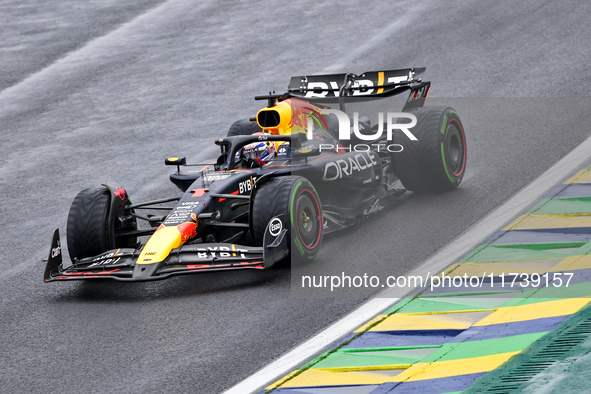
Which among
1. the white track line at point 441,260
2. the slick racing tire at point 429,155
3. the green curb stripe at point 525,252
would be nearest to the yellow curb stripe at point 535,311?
the white track line at point 441,260

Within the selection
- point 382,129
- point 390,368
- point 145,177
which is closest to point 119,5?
point 145,177

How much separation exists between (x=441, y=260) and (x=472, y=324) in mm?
1678

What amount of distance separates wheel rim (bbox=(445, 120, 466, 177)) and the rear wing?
1.81 feet

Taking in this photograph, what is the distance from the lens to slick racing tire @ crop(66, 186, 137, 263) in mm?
8406

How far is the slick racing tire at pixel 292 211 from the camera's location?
311 inches

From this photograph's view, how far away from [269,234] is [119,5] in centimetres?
1658

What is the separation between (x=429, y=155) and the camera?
32.5 ft

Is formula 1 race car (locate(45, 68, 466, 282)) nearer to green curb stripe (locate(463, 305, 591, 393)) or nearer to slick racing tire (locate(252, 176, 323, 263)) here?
slick racing tire (locate(252, 176, 323, 263))

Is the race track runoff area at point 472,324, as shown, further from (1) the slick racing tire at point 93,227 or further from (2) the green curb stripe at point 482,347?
(1) the slick racing tire at point 93,227

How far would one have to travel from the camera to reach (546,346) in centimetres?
584

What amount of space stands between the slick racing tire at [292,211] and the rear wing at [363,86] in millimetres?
2535

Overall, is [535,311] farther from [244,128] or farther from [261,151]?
[244,128]

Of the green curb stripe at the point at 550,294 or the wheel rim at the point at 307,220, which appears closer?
the green curb stripe at the point at 550,294

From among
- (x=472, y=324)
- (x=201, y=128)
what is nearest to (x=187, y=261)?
(x=472, y=324)
